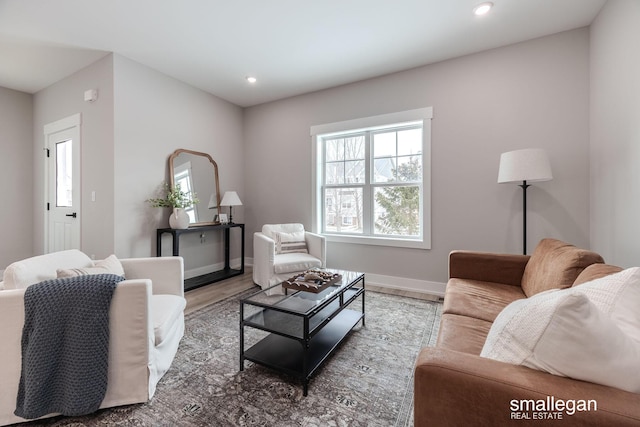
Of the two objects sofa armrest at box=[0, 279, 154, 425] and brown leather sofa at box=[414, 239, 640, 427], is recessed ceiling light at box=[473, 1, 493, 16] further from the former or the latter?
sofa armrest at box=[0, 279, 154, 425]

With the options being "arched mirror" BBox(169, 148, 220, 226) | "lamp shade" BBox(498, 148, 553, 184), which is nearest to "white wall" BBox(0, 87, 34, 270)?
"arched mirror" BBox(169, 148, 220, 226)

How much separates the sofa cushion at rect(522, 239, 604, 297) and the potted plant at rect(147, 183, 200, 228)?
11.7 ft

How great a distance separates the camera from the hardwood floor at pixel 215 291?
2961 mm

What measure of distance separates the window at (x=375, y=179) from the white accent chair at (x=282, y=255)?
1.54ft

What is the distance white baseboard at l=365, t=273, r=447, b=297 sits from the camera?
3236 millimetres

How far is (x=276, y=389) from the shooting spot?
5.29 ft

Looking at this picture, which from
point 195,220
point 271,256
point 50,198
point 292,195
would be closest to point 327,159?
point 292,195

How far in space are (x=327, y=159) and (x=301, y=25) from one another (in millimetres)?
1807

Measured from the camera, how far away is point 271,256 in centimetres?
311

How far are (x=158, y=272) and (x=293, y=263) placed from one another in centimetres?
144

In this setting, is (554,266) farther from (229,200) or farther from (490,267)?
(229,200)

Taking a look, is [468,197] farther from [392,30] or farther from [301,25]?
[301,25]

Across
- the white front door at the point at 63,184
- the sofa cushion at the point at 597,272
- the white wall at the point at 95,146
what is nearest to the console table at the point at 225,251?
the white wall at the point at 95,146

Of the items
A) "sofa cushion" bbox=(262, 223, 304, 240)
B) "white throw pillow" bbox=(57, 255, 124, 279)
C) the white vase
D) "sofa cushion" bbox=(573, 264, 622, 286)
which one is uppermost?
the white vase
